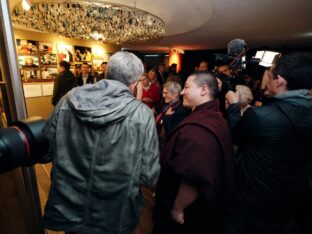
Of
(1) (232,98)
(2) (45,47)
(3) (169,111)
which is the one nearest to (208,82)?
(1) (232,98)

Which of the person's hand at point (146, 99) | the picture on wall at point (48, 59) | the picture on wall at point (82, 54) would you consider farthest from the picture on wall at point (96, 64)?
the person's hand at point (146, 99)

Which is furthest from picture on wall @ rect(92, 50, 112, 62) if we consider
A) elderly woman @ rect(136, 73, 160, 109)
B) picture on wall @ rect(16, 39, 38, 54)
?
elderly woman @ rect(136, 73, 160, 109)

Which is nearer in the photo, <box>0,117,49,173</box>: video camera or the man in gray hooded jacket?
<box>0,117,49,173</box>: video camera

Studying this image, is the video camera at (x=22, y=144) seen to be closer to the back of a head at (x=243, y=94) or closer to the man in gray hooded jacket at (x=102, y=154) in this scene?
the man in gray hooded jacket at (x=102, y=154)

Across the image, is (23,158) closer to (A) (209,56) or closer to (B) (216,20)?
(B) (216,20)

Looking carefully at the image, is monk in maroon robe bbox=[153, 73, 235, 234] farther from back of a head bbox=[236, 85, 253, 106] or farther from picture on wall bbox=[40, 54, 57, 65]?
picture on wall bbox=[40, 54, 57, 65]

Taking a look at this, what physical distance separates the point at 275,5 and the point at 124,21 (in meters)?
2.21

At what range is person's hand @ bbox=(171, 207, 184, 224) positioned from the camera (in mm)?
1091

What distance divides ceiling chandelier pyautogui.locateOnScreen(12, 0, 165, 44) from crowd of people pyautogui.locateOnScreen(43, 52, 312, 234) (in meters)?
2.36

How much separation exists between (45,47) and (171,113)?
3.76 metres

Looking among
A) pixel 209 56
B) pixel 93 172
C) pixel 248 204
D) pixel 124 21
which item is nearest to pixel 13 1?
pixel 124 21

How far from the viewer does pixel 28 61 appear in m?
3.97

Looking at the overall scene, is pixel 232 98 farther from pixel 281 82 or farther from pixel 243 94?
pixel 243 94

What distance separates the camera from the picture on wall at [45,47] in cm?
416
